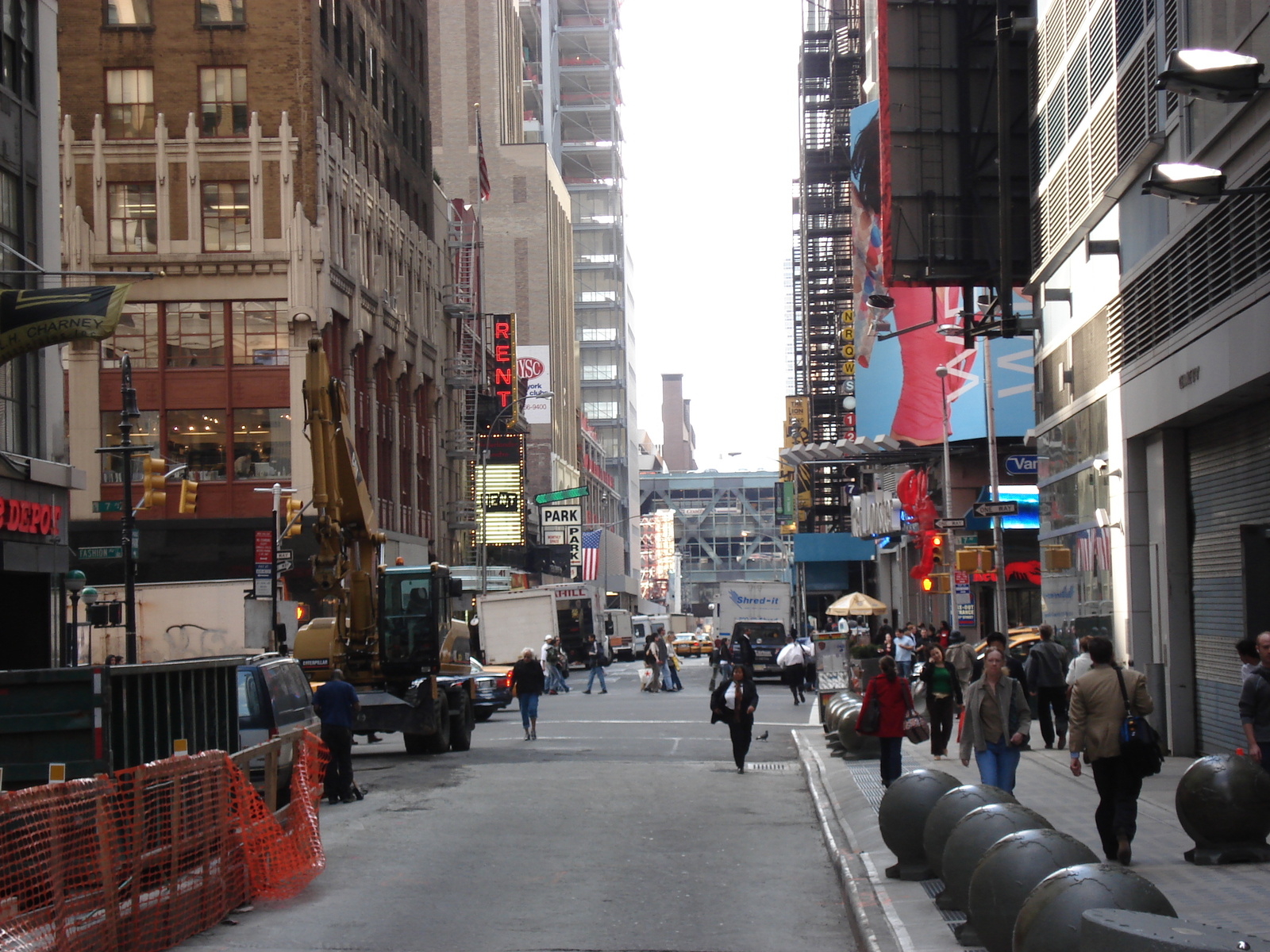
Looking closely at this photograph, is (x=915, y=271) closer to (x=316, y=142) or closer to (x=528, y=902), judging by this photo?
(x=528, y=902)

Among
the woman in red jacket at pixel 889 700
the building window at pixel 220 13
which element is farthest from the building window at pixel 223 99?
the woman in red jacket at pixel 889 700

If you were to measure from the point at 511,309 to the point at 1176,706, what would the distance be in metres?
91.4

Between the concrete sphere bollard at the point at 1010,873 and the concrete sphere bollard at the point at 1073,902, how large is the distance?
97 cm

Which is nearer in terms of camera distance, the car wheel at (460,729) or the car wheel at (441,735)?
the car wheel at (441,735)

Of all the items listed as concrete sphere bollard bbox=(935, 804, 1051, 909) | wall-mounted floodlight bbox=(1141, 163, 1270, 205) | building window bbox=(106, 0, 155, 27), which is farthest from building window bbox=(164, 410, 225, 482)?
concrete sphere bollard bbox=(935, 804, 1051, 909)

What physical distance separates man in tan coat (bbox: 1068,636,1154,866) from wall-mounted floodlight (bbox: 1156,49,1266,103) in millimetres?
3973

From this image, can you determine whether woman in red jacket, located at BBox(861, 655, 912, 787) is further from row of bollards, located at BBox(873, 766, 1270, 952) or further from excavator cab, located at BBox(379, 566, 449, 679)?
excavator cab, located at BBox(379, 566, 449, 679)

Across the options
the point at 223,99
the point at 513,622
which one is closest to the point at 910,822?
the point at 513,622

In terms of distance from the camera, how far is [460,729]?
84.1ft

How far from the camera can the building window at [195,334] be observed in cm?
4903

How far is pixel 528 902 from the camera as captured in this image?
11.3 meters

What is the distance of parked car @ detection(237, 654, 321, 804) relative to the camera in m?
16.8

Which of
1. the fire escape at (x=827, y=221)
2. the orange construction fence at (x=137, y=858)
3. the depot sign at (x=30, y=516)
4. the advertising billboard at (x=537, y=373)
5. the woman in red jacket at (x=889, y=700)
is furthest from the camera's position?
the advertising billboard at (x=537, y=373)

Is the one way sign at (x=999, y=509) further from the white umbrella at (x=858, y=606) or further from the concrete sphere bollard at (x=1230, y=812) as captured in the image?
the white umbrella at (x=858, y=606)
